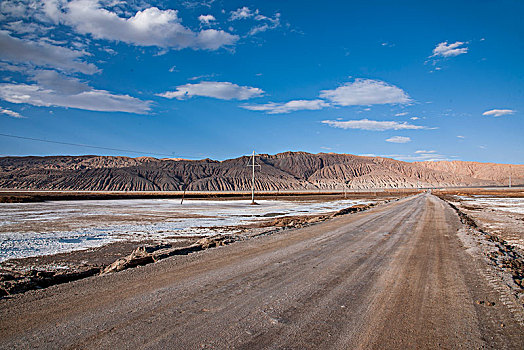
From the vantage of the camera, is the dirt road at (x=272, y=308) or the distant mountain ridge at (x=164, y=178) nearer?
the dirt road at (x=272, y=308)

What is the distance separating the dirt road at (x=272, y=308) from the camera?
4.15 meters

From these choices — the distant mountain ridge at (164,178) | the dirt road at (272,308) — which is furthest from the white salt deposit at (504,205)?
the distant mountain ridge at (164,178)

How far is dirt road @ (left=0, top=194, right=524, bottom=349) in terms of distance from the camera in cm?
415

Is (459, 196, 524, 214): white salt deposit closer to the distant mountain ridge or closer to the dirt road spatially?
the dirt road

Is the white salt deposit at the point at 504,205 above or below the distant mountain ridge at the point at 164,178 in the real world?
below

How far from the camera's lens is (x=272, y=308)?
5188mm

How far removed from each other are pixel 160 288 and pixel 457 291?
18.0 feet

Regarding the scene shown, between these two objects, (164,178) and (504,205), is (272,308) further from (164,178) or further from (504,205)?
(164,178)

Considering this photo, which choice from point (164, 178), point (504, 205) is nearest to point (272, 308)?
point (504, 205)

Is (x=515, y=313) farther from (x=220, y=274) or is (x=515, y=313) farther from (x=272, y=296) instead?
(x=220, y=274)

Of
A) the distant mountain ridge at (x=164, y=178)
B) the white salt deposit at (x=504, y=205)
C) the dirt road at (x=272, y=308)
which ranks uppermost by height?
the distant mountain ridge at (x=164, y=178)

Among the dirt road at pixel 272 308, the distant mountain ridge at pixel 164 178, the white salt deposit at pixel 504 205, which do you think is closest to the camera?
the dirt road at pixel 272 308

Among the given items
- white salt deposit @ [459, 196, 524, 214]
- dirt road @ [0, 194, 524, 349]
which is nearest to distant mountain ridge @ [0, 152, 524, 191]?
white salt deposit @ [459, 196, 524, 214]

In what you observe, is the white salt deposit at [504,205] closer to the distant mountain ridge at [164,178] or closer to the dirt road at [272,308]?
the dirt road at [272,308]
